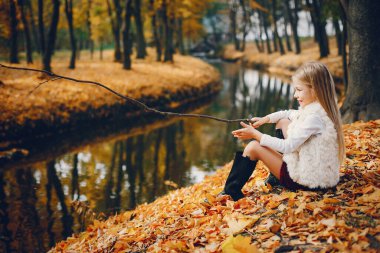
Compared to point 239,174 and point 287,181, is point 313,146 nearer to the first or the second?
point 287,181

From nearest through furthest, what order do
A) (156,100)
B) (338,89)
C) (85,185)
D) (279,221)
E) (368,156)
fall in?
(279,221)
(368,156)
(85,185)
(156,100)
(338,89)

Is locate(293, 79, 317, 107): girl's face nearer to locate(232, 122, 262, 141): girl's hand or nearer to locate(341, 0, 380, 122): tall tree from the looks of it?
locate(232, 122, 262, 141): girl's hand

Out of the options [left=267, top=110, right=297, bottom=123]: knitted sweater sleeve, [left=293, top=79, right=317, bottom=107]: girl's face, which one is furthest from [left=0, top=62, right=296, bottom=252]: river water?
[left=293, top=79, right=317, bottom=107]: girl's face

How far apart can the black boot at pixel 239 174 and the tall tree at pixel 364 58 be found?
4.16 m

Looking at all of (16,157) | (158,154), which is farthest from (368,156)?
(16,157)

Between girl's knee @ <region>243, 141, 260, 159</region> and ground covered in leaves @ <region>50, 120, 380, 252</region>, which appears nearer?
ground covered in leaves @ <region>50, 120, 380, 252</region>

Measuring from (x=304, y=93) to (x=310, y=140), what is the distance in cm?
49

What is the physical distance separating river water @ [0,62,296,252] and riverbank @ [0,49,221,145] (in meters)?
1.43

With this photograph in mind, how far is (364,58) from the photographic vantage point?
6.93 m

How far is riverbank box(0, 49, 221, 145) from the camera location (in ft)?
36.5

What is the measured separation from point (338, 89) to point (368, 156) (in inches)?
591

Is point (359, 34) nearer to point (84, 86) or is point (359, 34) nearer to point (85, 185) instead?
point (85, 185)

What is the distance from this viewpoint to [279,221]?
11.4 feet

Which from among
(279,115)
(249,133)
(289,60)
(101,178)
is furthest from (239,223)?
(289,60)
